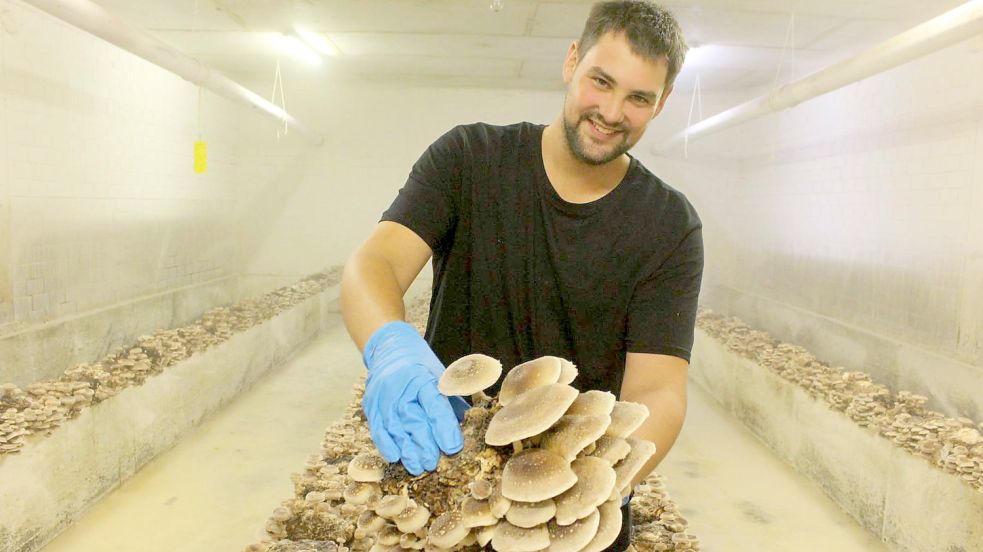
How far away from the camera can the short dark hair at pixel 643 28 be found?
1.57 meters

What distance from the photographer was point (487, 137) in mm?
1783

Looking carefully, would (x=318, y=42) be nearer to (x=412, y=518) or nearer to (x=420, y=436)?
(x=420, y=436)

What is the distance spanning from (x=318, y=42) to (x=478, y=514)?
6.98 metres

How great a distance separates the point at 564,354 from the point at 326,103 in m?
8.84

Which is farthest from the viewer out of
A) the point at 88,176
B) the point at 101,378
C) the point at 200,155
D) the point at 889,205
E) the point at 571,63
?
the point at 889,205

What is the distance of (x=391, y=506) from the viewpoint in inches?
→ 43.9

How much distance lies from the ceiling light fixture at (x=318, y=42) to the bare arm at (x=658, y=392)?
598cm

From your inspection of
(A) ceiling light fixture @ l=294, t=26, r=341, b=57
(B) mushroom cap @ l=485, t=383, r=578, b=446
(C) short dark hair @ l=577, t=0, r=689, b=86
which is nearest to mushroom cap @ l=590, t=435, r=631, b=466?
(B) mushroom cap @ l=485, t=383, r=578, b=446

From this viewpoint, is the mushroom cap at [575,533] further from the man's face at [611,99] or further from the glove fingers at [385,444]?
the man's face at [611,99]

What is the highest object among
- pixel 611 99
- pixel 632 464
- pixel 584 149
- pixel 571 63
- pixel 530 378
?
pixel 571 63

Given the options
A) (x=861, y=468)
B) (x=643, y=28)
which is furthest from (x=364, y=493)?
(x=861, y=468)

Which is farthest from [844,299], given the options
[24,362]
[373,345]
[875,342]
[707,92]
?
[24,362]

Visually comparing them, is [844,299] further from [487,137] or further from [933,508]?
[487,137]

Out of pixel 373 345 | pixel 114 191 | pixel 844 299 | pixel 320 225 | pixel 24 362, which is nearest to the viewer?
pixel 373 345
